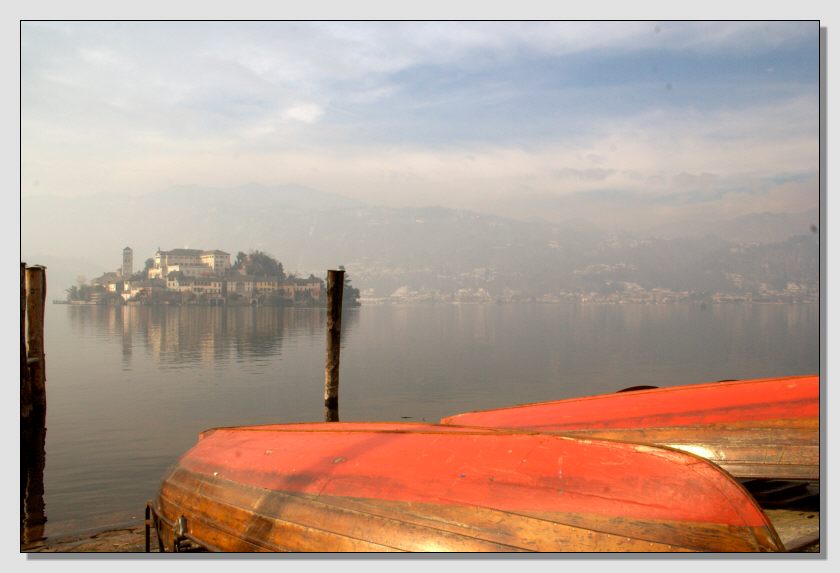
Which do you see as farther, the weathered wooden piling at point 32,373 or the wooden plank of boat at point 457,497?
the weathered wooden piling at point 32,373

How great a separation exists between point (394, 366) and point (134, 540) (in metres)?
27.0

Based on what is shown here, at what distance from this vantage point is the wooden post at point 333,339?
48.9ft

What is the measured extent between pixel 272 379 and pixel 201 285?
137 m

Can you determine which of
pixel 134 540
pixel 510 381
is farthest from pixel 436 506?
pixel 510 381

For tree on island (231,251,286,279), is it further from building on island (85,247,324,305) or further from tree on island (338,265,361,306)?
tree on island (338,265,361,306)

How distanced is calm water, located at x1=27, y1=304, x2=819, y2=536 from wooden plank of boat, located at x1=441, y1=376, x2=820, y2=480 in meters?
1.55

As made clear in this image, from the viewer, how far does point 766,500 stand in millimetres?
7773

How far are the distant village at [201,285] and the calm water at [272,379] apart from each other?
94538 millimetres

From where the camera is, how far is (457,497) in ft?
19.0

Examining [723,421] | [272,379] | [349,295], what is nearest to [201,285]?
[349,295]

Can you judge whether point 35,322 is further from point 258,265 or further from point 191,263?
point 191,263

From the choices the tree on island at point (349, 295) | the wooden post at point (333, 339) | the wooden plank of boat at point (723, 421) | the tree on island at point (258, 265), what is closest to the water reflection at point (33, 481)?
the wooden post at point (333, 339)

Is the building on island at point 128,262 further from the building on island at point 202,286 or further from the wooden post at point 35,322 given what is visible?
the wooden post at point 35,322

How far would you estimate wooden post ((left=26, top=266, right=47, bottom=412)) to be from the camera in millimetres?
15906
